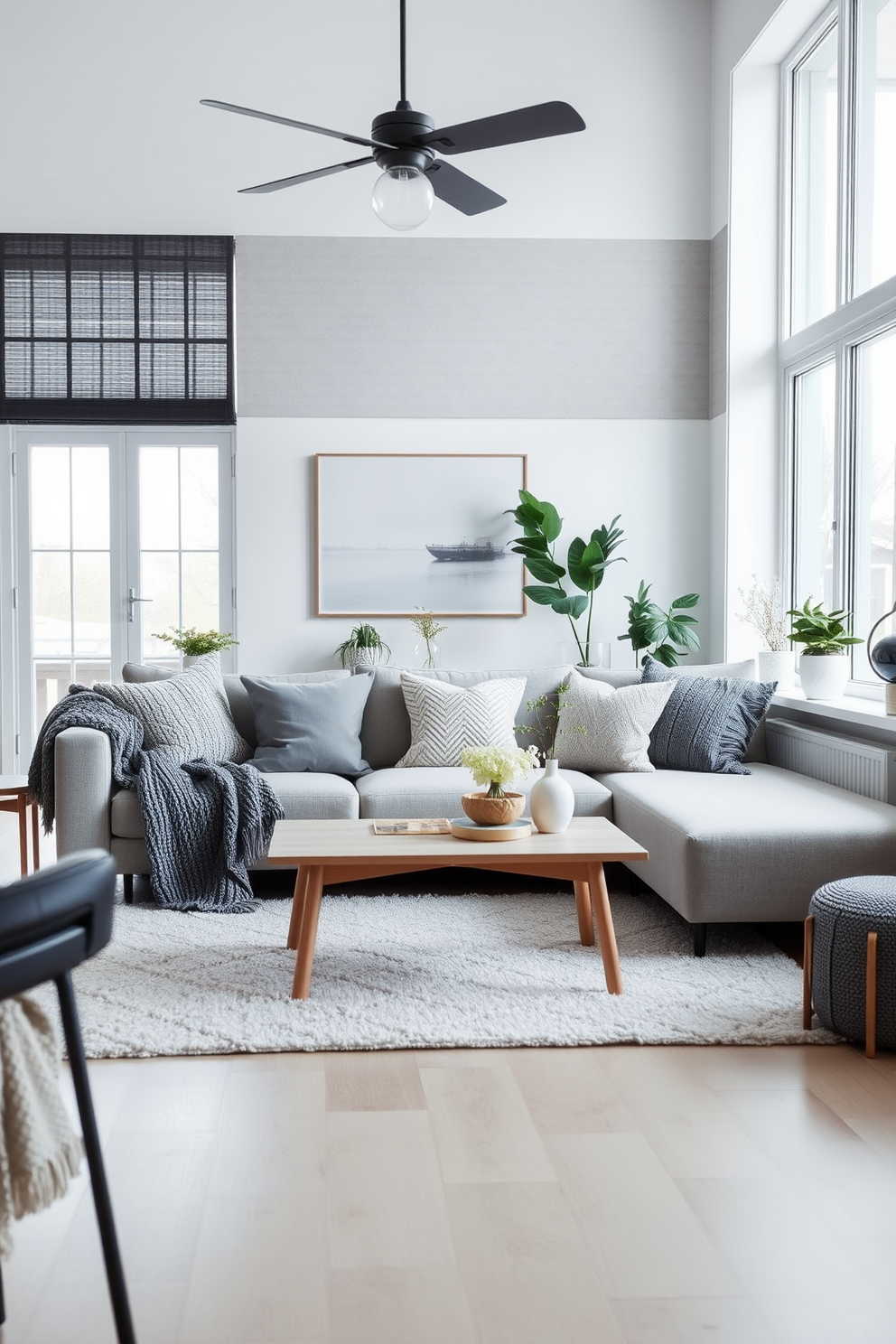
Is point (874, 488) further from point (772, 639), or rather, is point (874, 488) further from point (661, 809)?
point (661, 809)

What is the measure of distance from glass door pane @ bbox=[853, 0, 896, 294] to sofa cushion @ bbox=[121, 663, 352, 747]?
281 centimetres

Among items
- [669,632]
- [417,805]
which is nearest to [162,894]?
[417,805]

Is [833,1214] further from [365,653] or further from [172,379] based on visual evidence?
[172,379]

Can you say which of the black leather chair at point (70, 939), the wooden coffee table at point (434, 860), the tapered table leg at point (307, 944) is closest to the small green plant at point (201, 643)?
the wooden coffee table at point (434, 860)

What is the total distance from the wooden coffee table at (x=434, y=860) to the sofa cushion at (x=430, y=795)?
0.84m

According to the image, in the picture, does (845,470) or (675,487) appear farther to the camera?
(675,487)

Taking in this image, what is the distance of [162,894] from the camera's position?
3848mm

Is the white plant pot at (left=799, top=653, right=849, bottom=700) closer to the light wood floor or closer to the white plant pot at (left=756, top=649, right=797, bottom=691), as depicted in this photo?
the white plant pot at (left=756, top=649, right=797, bottom=691)

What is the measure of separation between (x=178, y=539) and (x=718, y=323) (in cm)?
318

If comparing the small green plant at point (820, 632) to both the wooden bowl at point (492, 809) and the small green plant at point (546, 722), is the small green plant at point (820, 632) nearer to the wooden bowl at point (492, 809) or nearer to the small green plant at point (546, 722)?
the small green plant at point (546, 722)

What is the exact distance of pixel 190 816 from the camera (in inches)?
154

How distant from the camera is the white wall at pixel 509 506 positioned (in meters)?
6.09

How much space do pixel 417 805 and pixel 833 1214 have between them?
2325mm

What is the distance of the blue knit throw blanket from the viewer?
3.86 m
